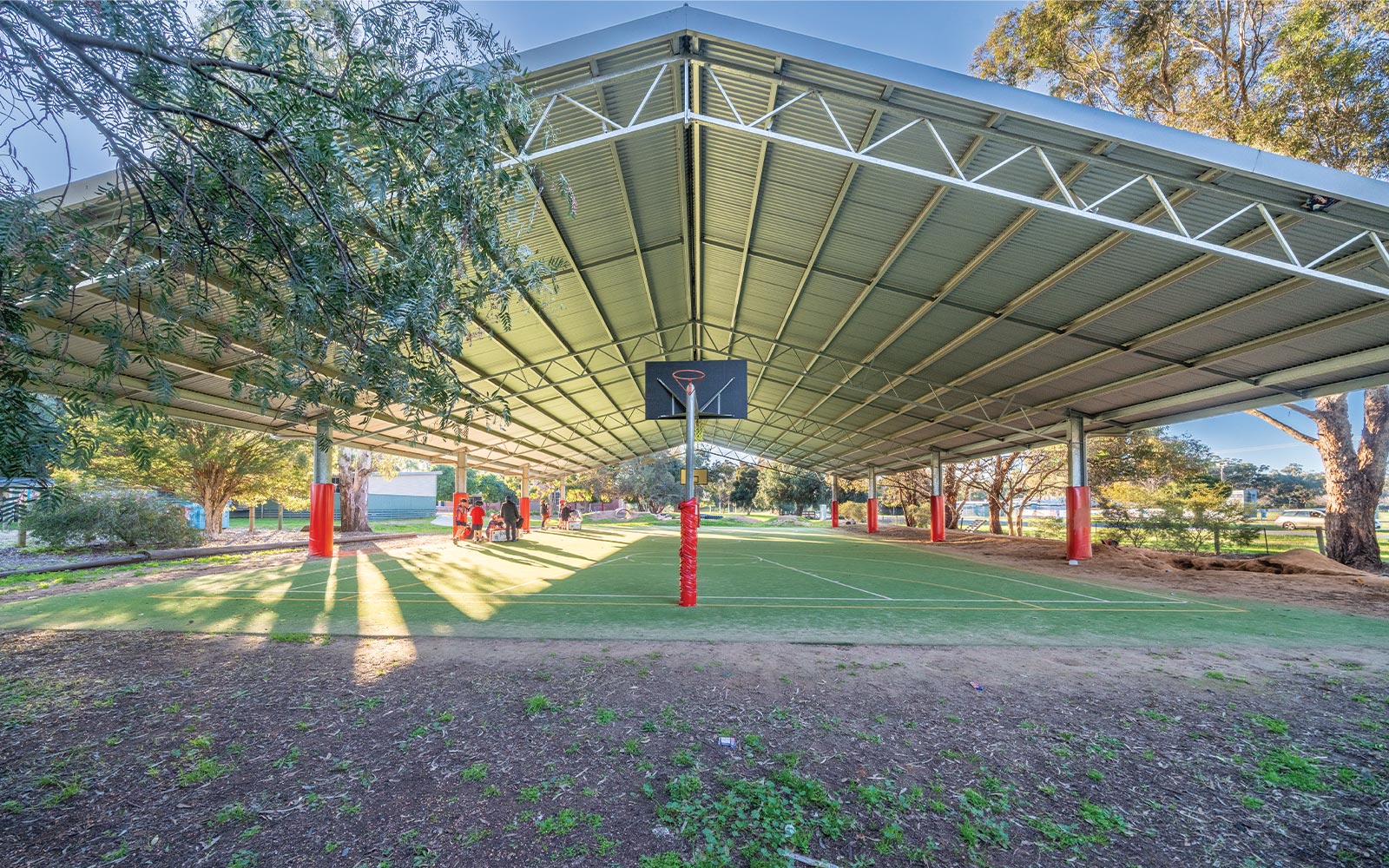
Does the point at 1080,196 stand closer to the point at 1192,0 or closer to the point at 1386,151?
the point at 1386,151

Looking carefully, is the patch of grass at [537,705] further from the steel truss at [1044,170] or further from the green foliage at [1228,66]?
the green foliage at [1228,66]

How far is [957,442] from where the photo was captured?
26.3 m

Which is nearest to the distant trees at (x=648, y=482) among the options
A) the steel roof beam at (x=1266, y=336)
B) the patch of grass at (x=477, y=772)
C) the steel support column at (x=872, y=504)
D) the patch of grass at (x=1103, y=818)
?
the steel support column at (x=872, y=504)

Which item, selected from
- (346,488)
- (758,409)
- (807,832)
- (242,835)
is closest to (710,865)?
(807,832)

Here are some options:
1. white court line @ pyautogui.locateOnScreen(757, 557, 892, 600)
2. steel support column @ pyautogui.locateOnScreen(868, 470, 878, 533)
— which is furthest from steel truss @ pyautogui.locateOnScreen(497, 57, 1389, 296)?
steel support column @ pyautogui.locateOnScreen(868, 470, 878, 533)

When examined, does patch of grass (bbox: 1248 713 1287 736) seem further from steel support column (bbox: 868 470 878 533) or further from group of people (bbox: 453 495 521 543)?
steel support column (bbox: 868 470 878 533)

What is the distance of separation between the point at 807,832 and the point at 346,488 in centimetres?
3101

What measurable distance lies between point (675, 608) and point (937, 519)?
2232cm

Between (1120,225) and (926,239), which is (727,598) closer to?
(926,239)

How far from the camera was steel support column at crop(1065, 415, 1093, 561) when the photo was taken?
57.1ft

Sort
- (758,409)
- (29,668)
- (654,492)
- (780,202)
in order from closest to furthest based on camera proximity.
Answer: (29,668)
(780,202)
(758,409)
(654,492)

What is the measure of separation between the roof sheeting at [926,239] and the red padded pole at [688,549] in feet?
15.4

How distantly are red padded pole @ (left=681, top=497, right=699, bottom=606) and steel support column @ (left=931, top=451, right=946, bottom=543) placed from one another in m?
21.3

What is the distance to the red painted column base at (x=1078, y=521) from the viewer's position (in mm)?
17359
